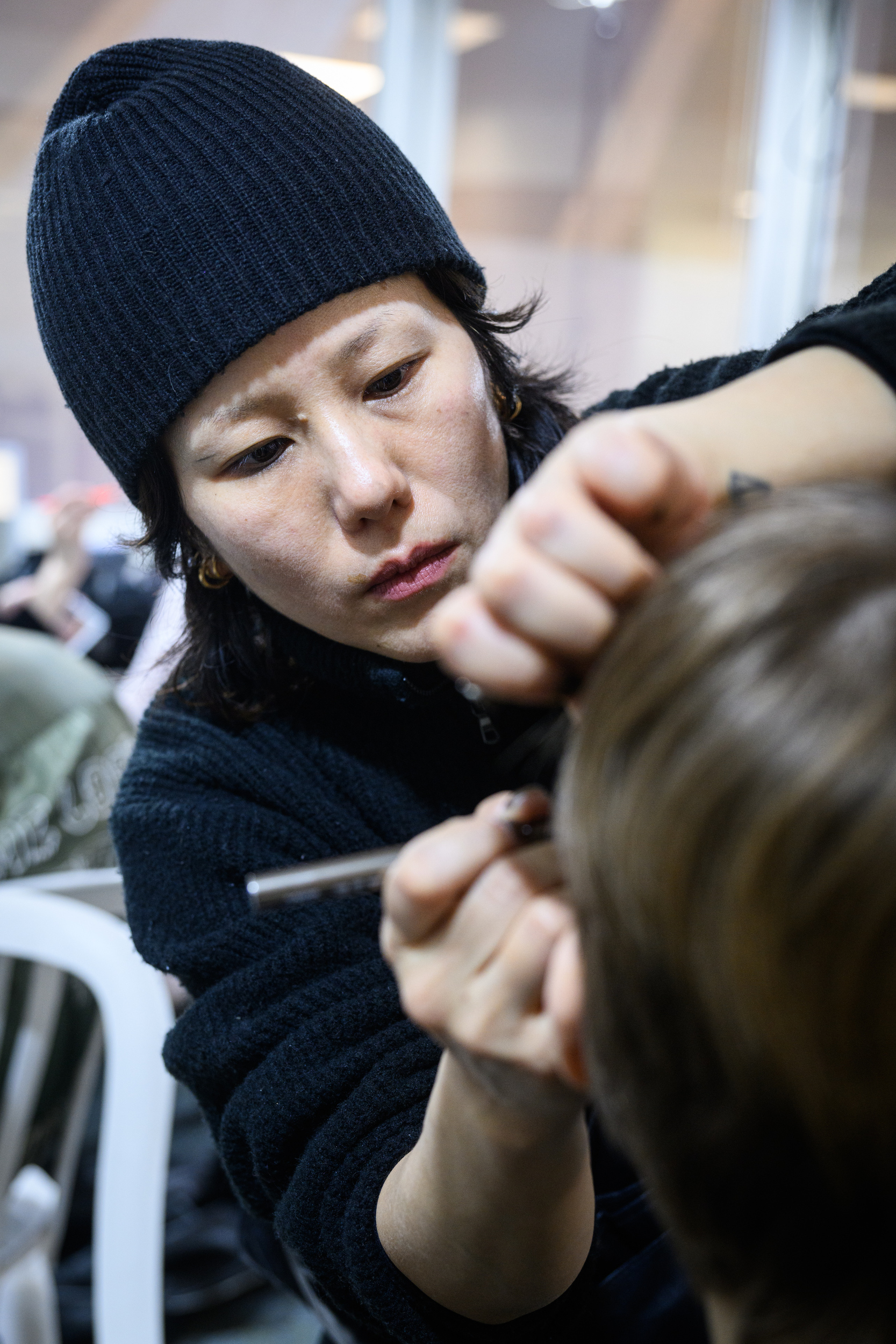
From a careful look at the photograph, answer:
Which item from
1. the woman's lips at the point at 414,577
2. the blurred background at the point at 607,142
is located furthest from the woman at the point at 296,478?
the blurred background at the point at 607,142

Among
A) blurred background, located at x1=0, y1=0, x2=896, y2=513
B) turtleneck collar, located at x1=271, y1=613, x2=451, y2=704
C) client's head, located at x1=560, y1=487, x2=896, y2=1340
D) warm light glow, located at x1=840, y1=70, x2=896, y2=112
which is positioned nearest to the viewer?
client's head, located at x1=560, y1=487, x2=896, y2=1340

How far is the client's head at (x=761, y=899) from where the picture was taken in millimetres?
344

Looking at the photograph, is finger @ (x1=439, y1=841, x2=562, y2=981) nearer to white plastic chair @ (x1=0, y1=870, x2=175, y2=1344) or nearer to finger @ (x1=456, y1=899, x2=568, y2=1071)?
finger @ (x1=456, y1=899, x2=568, y2=1071)

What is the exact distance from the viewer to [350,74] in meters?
2.65

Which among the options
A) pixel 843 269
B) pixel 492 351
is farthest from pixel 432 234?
pixel 843 269

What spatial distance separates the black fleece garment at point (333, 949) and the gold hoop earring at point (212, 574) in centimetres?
9

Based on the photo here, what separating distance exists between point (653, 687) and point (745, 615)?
4cm

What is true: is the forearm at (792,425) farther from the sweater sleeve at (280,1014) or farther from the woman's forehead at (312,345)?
the sweater sleeve at (280,1014)

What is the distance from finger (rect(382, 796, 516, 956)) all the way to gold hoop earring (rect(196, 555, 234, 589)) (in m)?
0.53

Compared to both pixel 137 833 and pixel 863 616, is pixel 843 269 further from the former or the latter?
pixel 863 616

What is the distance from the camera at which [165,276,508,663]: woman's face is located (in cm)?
76

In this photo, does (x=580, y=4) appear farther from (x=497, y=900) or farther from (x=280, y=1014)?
(x=497, y=900)

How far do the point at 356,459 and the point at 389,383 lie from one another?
0.08m

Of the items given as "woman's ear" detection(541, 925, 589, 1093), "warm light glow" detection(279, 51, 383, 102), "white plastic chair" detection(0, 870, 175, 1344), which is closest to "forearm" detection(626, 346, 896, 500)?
"woman's ear" detection(541, 925, 589, 1093)
